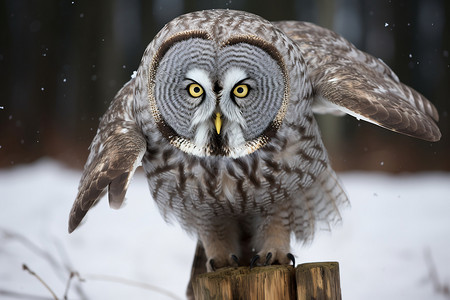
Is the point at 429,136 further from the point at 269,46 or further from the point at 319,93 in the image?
the point at 269,46

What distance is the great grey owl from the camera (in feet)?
6.50

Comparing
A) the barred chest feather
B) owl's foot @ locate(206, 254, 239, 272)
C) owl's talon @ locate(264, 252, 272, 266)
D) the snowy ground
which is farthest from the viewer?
the snowy ground

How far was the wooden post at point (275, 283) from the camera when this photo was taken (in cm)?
178

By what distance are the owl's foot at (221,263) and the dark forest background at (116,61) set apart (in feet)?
8.42

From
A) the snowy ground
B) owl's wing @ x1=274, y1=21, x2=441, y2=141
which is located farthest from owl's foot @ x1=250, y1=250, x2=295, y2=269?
the snowy ground

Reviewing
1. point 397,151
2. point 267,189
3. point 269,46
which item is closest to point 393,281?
point 397,151

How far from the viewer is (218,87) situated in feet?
6.40

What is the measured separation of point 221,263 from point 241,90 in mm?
859

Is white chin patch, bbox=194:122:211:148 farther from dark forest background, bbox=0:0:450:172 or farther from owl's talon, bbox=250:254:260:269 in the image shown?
dark forest background, bbox=0:0:450:172

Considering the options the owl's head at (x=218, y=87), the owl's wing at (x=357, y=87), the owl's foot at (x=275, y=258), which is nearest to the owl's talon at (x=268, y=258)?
the owl's foot at (x=275, y=258)

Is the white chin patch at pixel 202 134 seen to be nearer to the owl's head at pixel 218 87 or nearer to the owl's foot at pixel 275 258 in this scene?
the owl's head at pixel 218 87

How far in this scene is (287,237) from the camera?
2451 mm

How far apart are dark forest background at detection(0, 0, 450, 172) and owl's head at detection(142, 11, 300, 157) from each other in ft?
8.51

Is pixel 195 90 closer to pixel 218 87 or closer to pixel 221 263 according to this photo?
pixel 218 87
